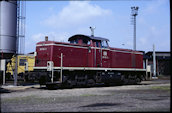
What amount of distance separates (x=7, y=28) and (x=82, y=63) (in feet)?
19.0

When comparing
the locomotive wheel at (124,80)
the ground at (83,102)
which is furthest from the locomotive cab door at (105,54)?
the ground at (83,102)

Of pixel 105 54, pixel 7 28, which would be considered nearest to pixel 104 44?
pixel 105 54

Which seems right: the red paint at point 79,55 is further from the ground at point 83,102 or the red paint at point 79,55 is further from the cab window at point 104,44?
the ground at point 83,102

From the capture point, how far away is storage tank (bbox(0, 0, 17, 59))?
50.8ft

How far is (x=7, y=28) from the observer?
15.7 m

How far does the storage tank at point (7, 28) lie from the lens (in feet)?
50.8

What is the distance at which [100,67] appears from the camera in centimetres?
1844

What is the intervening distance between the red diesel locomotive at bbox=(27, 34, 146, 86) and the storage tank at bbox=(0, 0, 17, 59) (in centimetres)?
195

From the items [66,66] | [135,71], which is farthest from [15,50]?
[135,71]

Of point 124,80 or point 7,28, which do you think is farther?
point 124,80

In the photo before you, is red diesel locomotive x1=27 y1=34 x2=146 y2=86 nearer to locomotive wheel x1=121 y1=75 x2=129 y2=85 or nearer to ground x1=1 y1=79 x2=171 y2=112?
locomotive wheel x1=121 y1=75 x2=129 y2=85

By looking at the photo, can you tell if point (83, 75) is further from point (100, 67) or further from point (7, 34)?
point (7, 34)

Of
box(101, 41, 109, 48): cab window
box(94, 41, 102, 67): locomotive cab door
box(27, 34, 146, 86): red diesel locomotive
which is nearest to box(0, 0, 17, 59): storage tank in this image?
box(27, 34, 146, 86): red diesel locomotive

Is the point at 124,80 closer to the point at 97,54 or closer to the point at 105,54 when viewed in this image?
the point at 105,54
